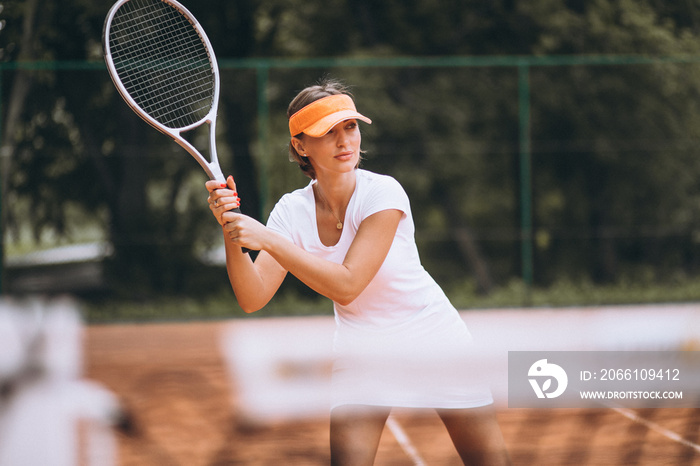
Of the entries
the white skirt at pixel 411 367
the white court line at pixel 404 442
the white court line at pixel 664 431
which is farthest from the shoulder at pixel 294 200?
the white court line at pixel 664 431

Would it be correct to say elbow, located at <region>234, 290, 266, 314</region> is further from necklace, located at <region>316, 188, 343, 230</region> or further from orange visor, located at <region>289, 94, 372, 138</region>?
orange visor, located at <region>289, 94, 372, 138</region>

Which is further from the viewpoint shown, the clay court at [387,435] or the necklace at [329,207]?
the clay court at [387,435]

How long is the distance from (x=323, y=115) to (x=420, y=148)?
20.8ft

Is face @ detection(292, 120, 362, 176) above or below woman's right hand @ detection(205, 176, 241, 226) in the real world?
above

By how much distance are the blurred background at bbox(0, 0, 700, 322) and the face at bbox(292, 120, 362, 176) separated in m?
5.70

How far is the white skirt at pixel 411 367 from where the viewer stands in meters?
2.25

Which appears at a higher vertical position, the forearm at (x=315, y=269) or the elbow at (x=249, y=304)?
the forearm at (x=315, y=269)

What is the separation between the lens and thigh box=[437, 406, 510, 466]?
87.4 inches

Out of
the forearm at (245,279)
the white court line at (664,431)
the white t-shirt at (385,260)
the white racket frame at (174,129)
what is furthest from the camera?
the white court line at (664,431)

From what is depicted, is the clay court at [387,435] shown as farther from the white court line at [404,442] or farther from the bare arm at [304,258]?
the bare arm at [304,258]

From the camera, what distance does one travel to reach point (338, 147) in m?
2.26

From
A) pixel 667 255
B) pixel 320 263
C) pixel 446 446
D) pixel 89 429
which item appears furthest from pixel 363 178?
pixel 667 255

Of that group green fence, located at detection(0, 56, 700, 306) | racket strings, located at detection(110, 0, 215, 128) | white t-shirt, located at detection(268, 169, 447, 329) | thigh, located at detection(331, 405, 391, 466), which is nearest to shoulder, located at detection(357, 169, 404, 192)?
white t-shirt, located at detection(268, 169, 447, 329)

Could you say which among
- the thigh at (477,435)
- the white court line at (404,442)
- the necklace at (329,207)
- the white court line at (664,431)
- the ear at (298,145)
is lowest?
the white court line at (404,442)
